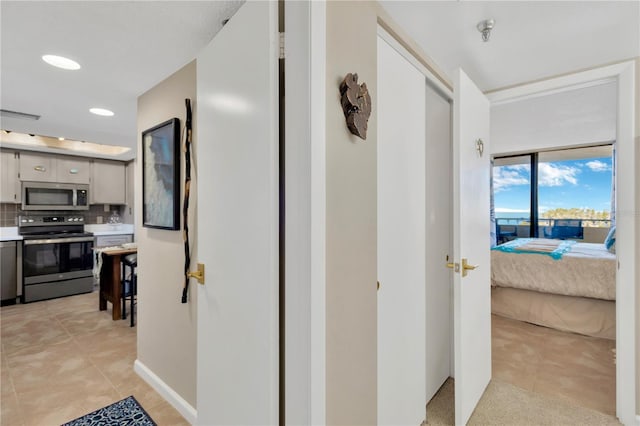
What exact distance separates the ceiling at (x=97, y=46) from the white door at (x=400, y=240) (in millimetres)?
854

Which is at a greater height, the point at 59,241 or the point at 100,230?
the point at 100,230

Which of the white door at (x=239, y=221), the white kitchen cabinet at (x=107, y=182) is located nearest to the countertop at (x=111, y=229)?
the white kitchen cabinet at (x=107, y=182)

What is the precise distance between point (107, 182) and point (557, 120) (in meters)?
6.74

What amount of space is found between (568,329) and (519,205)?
3392mm

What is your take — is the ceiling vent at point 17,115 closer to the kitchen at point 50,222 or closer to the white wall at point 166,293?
the white wall at point 166,293

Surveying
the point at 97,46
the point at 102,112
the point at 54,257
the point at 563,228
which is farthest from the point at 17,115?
the point at 563,228

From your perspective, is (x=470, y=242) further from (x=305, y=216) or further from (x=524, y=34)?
(x=305, y=216)

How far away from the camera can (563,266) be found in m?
3.28

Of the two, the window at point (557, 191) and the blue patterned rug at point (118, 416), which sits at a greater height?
the window at point (557, 191)

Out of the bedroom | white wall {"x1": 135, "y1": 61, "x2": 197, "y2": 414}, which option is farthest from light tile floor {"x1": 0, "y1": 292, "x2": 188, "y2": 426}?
the bedroom

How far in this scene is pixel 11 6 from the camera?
1348mm

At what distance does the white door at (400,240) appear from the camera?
1.44 m

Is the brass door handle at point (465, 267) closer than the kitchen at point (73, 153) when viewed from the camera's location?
No

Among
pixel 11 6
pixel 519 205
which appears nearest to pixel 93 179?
pixel 11 6
